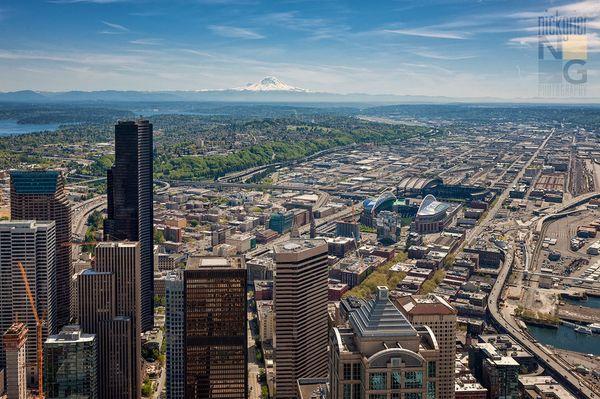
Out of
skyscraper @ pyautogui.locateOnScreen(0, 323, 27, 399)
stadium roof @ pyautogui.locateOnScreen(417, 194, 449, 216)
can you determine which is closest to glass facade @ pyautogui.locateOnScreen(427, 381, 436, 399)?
skyscraper @ pyautogui.locateOnScreen(0, 323, 27, 399)

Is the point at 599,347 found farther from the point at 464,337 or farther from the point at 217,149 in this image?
the point at 217,149

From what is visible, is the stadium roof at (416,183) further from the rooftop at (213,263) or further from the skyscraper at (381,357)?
the skyscraper at (381,357)

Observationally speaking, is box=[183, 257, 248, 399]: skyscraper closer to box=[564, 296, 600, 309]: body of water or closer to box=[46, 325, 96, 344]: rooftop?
box=[46, 325, 96, 344]: rooftop

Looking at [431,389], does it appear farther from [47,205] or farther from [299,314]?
[47,205]

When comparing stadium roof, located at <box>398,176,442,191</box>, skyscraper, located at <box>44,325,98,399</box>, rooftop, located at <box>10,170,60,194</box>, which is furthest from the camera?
stadium roof, located at <box>398,176,442,191</box>

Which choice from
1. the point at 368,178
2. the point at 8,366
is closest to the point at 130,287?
the point at 8,366

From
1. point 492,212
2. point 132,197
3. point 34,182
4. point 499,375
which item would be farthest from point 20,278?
point 492,212
